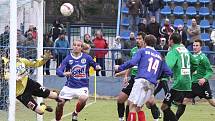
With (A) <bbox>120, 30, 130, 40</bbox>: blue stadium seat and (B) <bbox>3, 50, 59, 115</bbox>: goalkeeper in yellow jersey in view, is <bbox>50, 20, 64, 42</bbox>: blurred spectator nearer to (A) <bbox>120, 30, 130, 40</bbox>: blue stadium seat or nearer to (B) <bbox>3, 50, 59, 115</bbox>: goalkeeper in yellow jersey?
(A) <bbox>120, 30, 130, 40</bbox>: blue stadium seat

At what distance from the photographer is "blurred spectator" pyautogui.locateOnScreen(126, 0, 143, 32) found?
90.7 ft

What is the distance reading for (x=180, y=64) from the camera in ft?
43.6

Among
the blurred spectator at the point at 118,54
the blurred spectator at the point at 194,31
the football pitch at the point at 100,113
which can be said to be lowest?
the football pitch at the point at 100,113

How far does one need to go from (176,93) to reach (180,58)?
0.75 metres

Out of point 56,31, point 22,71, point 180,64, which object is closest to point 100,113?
point 22,71

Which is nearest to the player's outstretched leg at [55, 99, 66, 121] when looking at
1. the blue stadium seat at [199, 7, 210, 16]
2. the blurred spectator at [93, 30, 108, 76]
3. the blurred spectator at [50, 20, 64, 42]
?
the blurred spectator at [93, 30, 108, 76]

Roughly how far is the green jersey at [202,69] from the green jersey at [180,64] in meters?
1.79

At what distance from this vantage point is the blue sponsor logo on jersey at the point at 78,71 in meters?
14.6

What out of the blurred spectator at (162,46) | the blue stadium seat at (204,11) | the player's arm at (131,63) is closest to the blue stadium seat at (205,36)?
the blue stadium seat at (204,11)

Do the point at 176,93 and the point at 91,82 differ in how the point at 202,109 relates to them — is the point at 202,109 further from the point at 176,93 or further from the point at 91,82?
the point at 176,93

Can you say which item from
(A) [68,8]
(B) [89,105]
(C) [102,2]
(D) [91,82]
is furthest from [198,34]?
(C) [102,2]

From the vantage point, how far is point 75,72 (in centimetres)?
1473

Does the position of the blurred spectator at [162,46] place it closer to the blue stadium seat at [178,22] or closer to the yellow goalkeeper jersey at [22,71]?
the blue stadium seat at [178,22]

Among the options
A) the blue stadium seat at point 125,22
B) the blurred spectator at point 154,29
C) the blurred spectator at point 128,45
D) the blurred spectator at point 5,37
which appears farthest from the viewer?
the blue stadium seat at point 125,22
